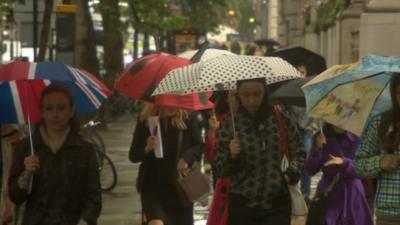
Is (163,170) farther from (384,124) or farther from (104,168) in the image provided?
(104,168)

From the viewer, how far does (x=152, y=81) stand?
27.6 feet

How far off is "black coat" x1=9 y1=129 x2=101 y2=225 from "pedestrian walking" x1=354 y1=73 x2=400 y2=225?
5.45 ft

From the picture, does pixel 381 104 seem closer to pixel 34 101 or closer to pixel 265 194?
pixel 265 194

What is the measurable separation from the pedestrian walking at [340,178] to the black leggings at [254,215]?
105 cm

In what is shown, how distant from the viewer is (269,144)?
22.3 feet

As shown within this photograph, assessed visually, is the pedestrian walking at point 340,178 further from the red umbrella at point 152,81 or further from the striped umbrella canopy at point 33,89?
the striped umbrella canopy at point 33,89

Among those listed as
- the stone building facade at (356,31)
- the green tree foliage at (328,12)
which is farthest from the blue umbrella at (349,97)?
the green tree foliage at (328,12)

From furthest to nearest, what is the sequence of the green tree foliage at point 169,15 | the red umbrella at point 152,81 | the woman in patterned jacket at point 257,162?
the green tree foliage at point 169,15
the red umbrella at point 152,81
the woman in patterned jacket at point 257,162

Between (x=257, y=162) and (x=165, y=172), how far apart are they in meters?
1.54

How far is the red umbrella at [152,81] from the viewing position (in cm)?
827

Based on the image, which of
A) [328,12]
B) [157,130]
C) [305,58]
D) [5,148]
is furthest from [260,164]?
[328,12]

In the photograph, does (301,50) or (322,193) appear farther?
(301,50)

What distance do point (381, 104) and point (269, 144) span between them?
79cm

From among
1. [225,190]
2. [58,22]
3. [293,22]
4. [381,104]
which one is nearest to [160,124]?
[225,190]
